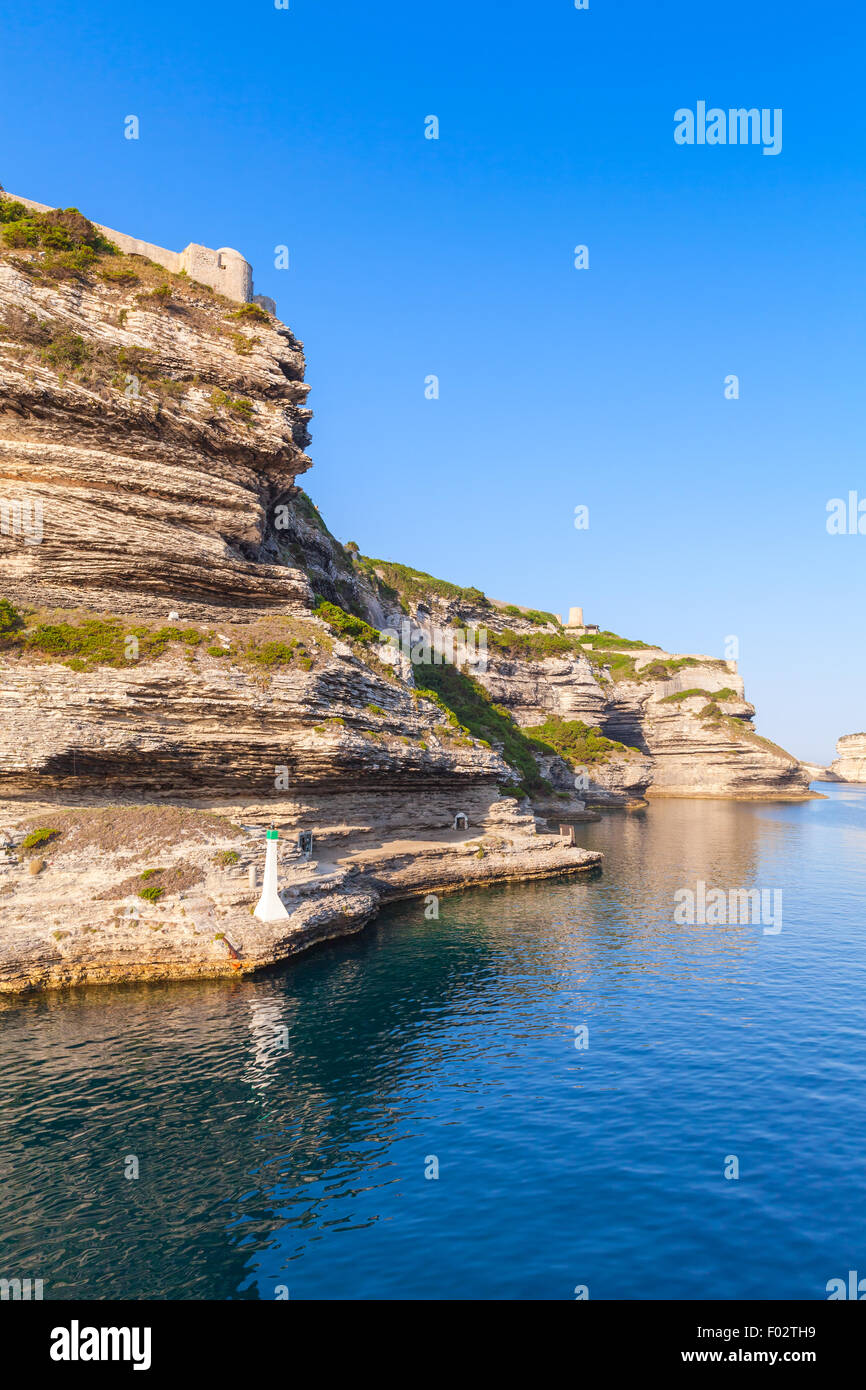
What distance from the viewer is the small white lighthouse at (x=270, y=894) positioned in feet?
111

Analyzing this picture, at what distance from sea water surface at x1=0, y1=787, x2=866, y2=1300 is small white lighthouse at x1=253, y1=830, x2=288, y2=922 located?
263cm

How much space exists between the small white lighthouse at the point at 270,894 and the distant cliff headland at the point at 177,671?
62cm

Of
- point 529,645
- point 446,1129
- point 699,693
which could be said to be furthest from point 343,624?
point 699,693

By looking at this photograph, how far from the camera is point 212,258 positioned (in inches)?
2084

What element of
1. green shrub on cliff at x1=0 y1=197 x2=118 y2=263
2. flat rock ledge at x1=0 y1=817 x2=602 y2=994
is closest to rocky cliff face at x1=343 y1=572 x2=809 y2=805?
green shrub on cliff at x1=0 y1=197 x2=118 y2=263

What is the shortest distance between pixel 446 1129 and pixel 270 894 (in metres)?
16.1

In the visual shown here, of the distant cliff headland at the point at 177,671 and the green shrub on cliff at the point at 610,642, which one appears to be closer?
the distant cliff headland at the point at 177,671

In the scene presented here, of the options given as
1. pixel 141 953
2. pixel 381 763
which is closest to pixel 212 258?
pixel 381 763

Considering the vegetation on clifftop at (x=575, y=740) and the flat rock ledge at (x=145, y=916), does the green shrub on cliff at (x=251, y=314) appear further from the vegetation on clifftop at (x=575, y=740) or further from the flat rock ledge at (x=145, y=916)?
the vegetation on clifftop at (x=575, y=740)

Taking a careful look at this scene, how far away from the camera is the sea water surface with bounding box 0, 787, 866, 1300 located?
14969mm

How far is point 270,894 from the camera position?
112 ft

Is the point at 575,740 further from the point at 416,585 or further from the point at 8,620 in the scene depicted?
the point at 8,620

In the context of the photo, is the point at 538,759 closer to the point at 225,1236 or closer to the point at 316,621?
the point at 316,621

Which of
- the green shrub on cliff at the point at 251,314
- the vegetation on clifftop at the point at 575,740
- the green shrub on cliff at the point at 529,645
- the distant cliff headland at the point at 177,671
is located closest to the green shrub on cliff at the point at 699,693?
the vegetation on clifftop at the point at 575,740
